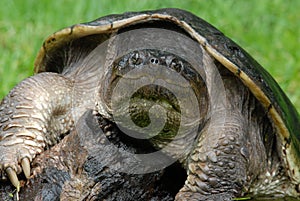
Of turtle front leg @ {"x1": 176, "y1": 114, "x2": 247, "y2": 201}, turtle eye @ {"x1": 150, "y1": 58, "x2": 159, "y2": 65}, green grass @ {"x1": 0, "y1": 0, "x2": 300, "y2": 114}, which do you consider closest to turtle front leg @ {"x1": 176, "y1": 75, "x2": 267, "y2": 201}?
turtle front leg @ {"x1": 176, "y1": 114, "x2": 247, "y2": 201}

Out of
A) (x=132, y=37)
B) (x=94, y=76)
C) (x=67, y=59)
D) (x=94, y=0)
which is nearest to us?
(x=132, y=37)

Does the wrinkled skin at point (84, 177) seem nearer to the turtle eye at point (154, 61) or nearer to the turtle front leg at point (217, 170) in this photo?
the turtle front leg at point (217, 170)

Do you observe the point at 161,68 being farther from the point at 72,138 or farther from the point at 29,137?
the point at 29,137

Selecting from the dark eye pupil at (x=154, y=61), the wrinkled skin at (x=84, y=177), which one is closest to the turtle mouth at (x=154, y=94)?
the dark eye pupil at (x=154, y=61)

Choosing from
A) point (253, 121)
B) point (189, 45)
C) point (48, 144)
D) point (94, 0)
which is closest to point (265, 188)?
point (253, 121)

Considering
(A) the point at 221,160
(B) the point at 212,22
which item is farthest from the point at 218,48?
(B) the point at 212,22

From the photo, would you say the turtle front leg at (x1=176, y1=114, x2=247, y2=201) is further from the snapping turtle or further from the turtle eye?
the turtle eye

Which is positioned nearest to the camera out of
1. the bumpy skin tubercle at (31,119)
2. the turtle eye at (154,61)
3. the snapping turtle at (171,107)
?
the turtle eye at (154,61)
